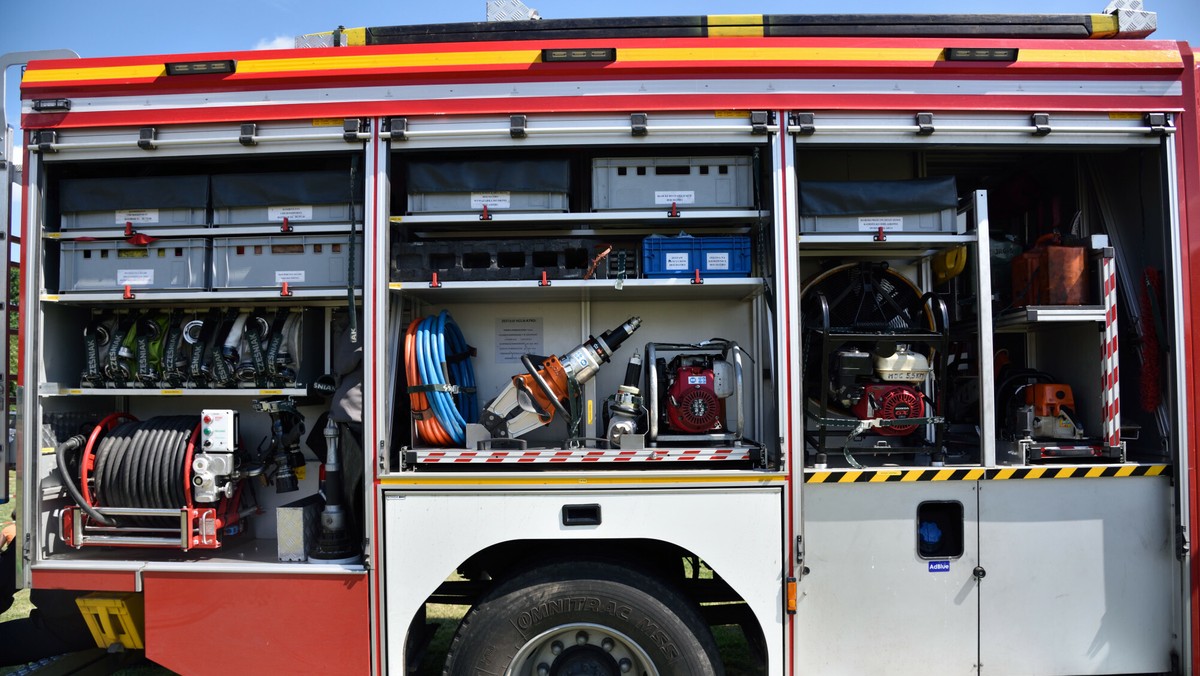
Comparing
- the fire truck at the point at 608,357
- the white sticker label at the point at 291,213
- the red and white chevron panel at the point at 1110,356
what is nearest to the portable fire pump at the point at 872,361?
the fire truck at the point at 608,357

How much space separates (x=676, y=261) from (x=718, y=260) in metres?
0.23

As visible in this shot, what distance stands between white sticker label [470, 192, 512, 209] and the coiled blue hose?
0.66 meters

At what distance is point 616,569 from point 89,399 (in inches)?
132

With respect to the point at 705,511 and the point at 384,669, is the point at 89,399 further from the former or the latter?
the point at 705,511

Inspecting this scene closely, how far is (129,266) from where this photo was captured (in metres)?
3.64

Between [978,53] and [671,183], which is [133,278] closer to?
[671,183]

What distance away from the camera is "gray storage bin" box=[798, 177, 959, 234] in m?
A: 3.50

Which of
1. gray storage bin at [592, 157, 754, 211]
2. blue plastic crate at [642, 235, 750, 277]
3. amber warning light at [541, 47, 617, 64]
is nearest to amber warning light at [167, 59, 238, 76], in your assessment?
amber warning light at [541, 47, 617, 64]

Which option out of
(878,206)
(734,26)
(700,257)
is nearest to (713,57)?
(734,26)

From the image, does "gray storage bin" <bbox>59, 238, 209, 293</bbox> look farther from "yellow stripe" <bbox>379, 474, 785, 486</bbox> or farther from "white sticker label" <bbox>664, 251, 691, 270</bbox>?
"white sticker label" <bbox>664, 251, 691, 270</bbox>

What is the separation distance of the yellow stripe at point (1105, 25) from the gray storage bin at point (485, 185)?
3.10 m

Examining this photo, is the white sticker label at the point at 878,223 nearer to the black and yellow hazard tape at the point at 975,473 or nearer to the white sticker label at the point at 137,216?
the black and yellow hazard tape at the point at 975,473

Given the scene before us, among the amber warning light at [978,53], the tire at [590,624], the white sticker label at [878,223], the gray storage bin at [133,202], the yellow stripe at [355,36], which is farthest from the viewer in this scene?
the yellow stripe at [355,36]

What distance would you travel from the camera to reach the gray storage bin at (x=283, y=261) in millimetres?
3562
